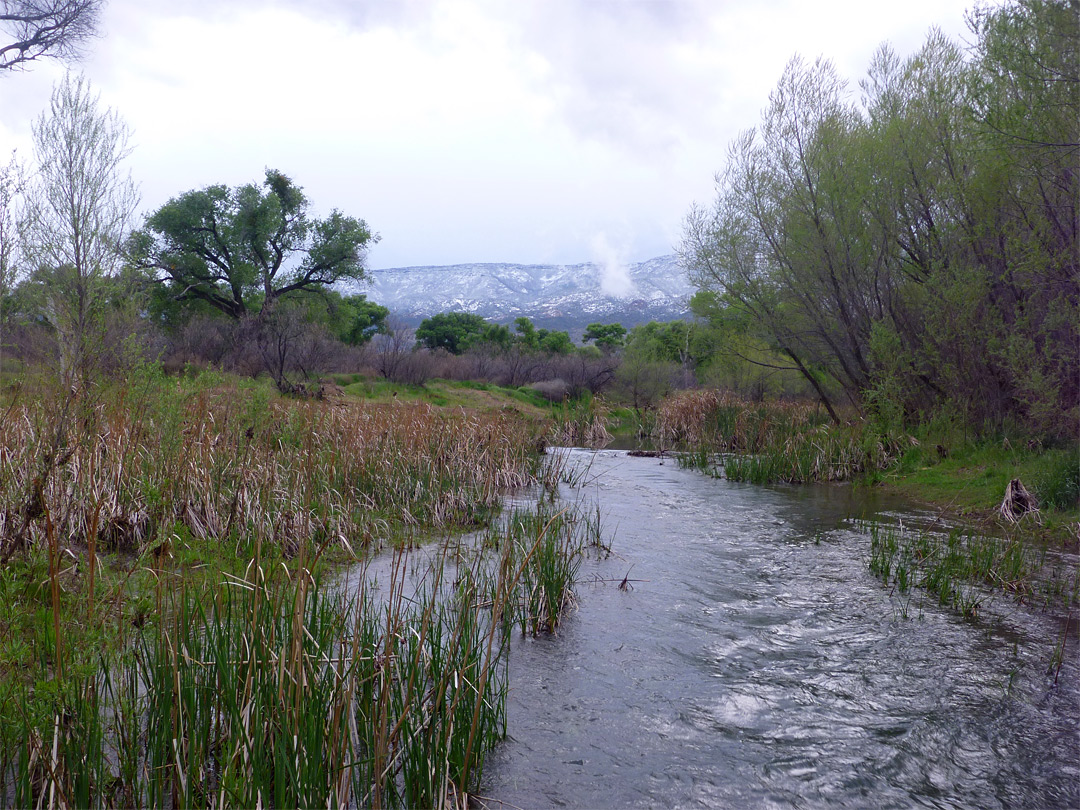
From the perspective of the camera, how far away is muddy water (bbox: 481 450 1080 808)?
299cm

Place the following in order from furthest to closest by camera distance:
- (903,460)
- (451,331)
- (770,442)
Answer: (451,331) → (770,442) → (903,460)

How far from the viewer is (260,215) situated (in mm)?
29375

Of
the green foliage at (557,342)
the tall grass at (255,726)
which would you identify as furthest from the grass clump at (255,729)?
the green foliage at (557,342)

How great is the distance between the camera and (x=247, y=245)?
96.5 feet

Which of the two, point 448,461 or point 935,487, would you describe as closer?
point 448,461

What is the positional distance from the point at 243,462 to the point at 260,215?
86.6 feet

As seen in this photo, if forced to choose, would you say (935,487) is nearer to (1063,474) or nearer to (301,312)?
(1063,474)

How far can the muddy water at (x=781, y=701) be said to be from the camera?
2.99m

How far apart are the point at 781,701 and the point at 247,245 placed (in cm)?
3038

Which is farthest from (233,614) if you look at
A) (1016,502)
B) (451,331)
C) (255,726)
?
(451,331)

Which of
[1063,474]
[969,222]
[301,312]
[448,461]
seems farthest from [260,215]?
[1063,474]

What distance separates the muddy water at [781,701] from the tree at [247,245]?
84.1 feet

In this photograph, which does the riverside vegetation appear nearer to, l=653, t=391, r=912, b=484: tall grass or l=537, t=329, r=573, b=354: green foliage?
l=653, t=391, r=912, b=484: tall grass

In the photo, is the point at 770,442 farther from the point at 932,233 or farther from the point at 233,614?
the point at 233,614
